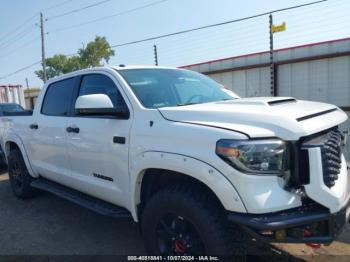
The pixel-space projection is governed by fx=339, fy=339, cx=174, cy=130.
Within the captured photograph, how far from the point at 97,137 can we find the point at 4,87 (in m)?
13.3

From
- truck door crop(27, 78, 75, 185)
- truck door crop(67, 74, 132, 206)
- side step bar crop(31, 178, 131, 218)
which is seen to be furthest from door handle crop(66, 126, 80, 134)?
side step bar crop(31, 178, 131, 218)

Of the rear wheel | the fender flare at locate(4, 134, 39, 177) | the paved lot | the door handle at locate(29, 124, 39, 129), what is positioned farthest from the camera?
the rear wheel

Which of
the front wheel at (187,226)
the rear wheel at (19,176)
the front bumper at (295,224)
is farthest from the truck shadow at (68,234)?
the front bumper at (295,224)

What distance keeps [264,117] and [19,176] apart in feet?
15.1

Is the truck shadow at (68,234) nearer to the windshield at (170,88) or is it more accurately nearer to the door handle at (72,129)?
the door handle at (72,129)

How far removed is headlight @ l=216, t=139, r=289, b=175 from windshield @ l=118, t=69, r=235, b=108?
112 cm

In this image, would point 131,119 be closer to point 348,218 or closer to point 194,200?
point 194,200

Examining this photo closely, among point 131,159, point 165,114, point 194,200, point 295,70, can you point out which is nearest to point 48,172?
point 131,159

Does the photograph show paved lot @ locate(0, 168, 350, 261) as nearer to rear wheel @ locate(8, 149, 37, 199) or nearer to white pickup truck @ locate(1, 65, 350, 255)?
rear wheel @ locate(8, 149, 37, 199)

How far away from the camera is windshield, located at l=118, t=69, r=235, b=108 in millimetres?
3277

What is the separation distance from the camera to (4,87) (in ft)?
48.6

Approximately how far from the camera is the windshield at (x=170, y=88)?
328cm

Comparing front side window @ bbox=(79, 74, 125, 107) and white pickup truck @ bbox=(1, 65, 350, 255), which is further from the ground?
front side window @ bbox=(79, 74, 125, 107)

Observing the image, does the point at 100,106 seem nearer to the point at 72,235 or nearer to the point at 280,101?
the point at 280,101
